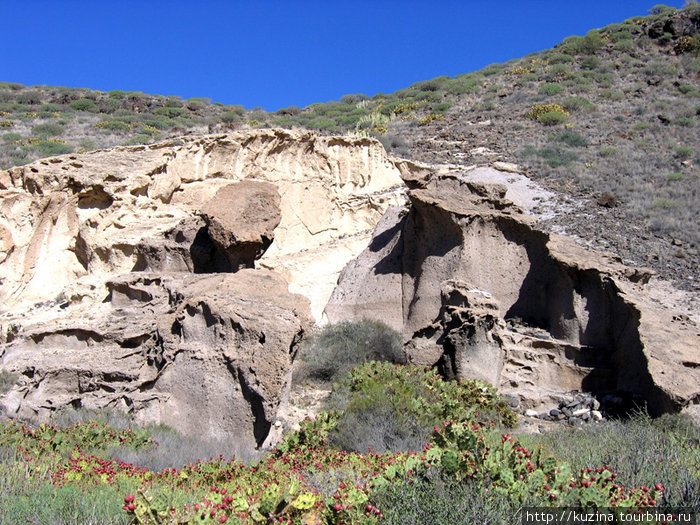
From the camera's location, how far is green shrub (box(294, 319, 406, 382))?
32.4ft

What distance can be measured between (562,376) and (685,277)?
5737mm

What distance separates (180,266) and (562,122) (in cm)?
1907

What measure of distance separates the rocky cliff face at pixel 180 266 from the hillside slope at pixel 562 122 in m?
5.73

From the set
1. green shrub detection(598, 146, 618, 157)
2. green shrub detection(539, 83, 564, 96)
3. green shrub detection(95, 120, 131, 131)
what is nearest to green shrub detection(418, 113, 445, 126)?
green shrub detection(539, 83, 564, 96)

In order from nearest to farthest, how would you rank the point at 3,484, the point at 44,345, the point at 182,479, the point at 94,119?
the point at 3,484, the point at 182,479, the point at 44,345, the point at 94,119

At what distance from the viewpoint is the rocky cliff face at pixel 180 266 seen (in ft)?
22.6

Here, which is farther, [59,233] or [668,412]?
[59,233]

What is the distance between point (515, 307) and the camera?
10.1 metres

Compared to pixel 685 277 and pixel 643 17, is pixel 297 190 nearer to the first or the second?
pixel 685 277

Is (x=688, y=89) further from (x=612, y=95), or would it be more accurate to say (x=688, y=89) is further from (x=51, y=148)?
(x=51, y=148)

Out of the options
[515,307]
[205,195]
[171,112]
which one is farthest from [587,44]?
[515,307]

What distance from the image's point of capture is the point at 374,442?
6.43m

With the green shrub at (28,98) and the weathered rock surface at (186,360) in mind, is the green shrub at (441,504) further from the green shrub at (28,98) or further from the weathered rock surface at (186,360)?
the green shrub at (28,98)

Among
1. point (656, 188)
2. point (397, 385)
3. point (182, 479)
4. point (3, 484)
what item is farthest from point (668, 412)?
point (656, 188)
